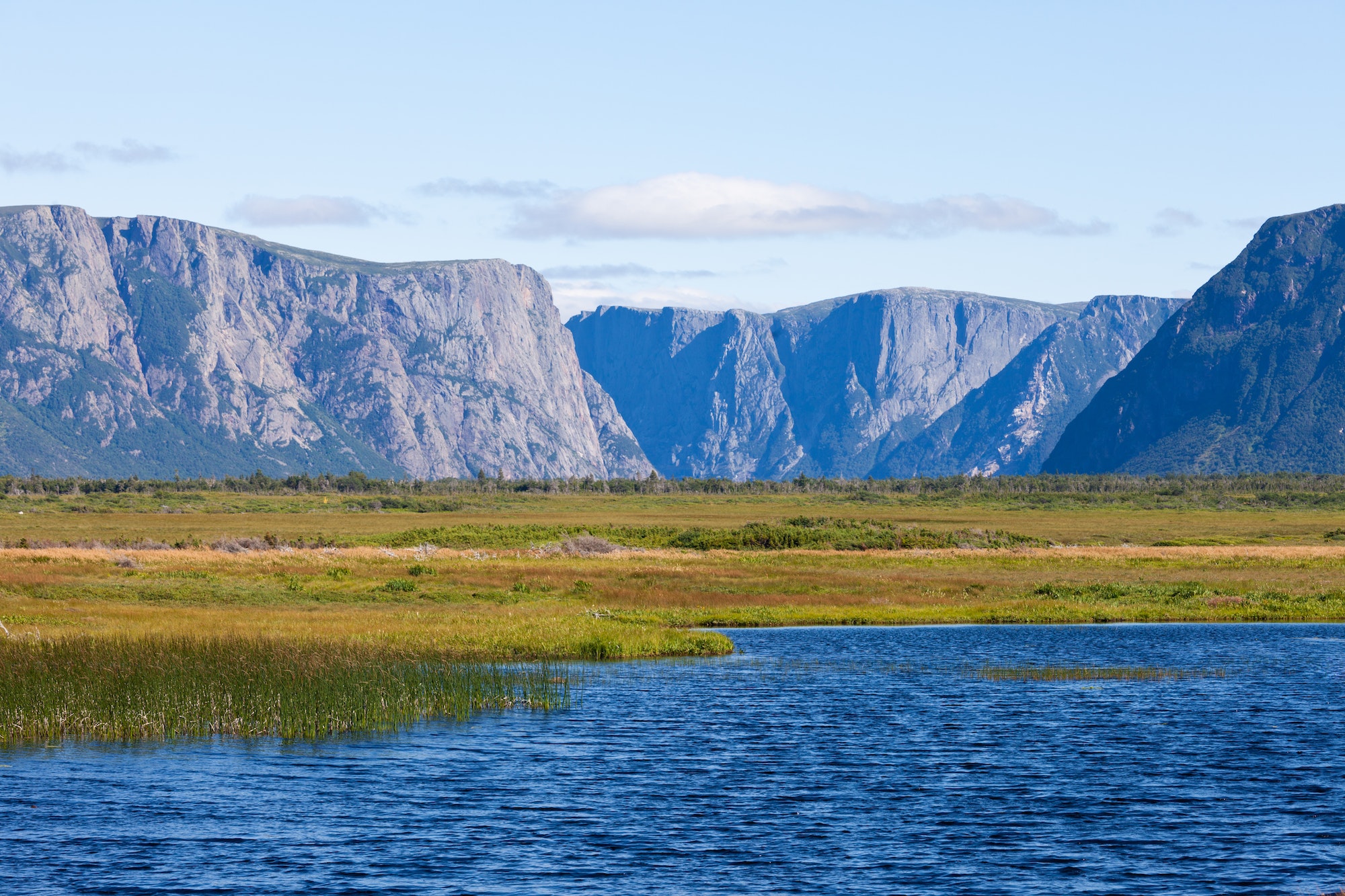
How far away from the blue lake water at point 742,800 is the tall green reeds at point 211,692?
3.97ft

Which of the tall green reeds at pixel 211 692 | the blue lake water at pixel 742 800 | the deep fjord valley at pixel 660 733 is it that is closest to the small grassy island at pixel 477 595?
the tall green reeds at pixel 211 692

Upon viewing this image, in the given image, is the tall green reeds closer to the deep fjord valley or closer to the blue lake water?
the deep fjord valley

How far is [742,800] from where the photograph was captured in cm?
2769

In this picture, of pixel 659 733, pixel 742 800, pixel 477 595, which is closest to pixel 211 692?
pixel 659 733

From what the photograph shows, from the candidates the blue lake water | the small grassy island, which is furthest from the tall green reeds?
the blue lake water

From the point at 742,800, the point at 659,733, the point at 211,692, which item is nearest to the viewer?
the point at 742,800

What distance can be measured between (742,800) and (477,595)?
3859 centimetres

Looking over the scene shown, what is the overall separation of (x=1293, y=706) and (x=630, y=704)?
17.2m

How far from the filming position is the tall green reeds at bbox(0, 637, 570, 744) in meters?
33.5

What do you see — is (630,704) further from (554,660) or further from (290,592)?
(290,592)

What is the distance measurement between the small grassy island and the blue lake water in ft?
6.20

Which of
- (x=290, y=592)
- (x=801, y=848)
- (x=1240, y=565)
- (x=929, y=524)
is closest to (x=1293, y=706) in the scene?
(x=801, y=848)

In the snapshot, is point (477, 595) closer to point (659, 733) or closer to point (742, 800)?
point (659, 733)

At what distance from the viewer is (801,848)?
24.0 meters
